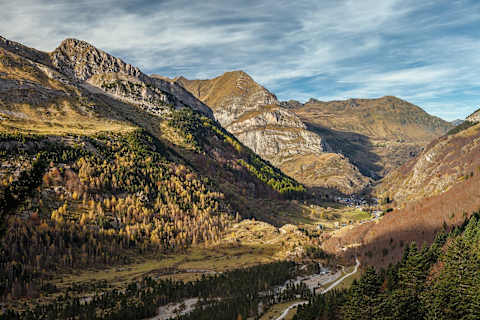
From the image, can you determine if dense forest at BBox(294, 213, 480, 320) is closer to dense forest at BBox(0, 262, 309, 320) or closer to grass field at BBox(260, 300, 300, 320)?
grass field at BBox(260, 300, 300, 320)

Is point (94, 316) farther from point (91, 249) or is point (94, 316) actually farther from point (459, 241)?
point (459, 241)

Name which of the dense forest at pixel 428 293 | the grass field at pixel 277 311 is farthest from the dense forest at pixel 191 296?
the dense forest at pixel 428 293

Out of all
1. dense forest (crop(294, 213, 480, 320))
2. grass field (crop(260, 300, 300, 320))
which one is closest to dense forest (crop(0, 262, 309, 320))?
grass field (crop(260, 300, 300, 320))

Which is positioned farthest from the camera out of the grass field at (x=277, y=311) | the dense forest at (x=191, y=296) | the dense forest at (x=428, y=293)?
the grass field at (x=277, y=311)

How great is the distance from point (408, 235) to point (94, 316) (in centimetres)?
17311

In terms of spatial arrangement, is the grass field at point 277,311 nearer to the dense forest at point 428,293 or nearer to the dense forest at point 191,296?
the dense forest at point 191,296

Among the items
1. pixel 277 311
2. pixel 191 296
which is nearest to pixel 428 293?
pixel 277 311

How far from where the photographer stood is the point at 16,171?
622 ft

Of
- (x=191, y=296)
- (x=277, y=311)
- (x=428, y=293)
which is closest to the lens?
(x=428, y=293)

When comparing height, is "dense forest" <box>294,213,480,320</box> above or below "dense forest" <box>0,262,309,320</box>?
above

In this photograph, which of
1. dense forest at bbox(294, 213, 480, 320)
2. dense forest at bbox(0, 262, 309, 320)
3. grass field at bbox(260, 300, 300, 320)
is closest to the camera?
dense forest at bbox(294, 213, 480, 320)

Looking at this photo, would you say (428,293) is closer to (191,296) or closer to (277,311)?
(277,311)

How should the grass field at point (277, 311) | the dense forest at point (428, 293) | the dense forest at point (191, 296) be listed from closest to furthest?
the dense forest at point (428, 293) → the dense forest at point (191, 296) → the grass field at point (277, 311)

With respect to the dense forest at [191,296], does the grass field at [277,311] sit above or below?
below
